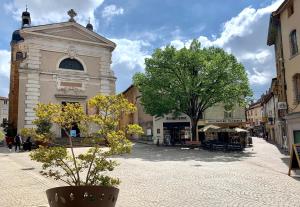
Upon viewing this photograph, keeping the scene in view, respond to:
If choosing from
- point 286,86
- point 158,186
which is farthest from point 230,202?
point 286,86

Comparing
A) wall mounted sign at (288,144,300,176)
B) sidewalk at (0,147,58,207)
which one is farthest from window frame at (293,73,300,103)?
sidewalk at (0,147,58,207)

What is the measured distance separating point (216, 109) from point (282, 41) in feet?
60.4

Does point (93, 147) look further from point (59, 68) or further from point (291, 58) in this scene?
point (59, 68)

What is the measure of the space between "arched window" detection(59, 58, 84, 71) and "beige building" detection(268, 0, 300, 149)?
19.9 meters

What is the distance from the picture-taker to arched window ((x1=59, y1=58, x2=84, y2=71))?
3428 cm

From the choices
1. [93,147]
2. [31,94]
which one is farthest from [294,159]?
[31,94]

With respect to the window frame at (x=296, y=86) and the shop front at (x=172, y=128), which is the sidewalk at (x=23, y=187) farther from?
the shop front at (x=172, y=128)

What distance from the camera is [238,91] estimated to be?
2864 cm

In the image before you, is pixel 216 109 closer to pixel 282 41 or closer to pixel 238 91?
pixel 238 91

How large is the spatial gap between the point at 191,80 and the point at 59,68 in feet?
45.3

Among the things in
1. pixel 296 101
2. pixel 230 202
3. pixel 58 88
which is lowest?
pixel 230 202

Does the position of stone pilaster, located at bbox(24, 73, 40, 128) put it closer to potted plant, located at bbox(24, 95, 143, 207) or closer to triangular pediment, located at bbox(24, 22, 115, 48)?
triangular pediment, located at bbox(24, 22, 115, 48)

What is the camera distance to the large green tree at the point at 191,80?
28.6m

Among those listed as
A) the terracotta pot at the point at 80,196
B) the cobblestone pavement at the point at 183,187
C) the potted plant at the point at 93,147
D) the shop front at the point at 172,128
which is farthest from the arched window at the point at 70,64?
the terracotta pot at the point at 80,196
